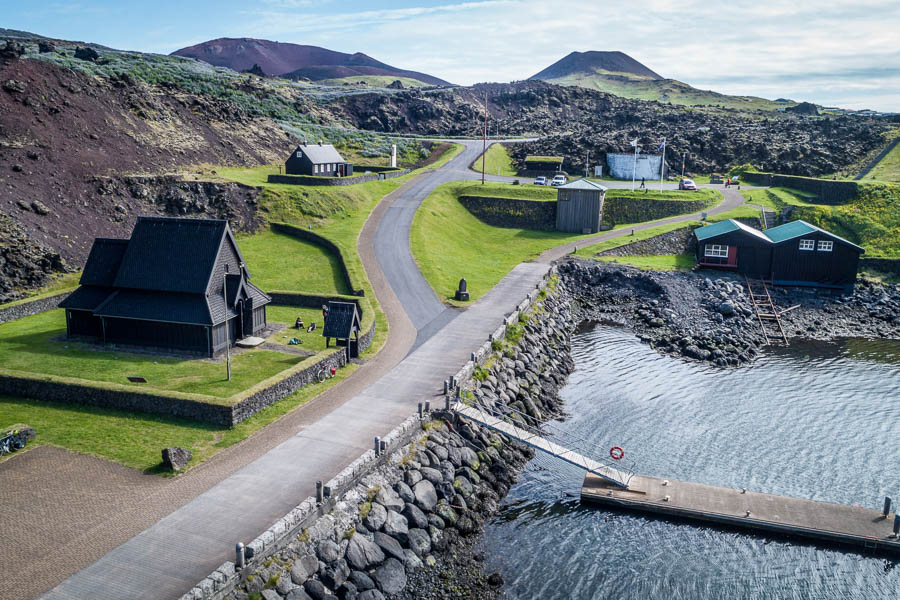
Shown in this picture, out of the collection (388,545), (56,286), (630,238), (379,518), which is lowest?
(388,545)

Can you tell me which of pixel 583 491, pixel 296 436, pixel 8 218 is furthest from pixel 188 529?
pixel 8 218

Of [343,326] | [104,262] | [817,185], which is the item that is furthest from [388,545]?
[817,185]

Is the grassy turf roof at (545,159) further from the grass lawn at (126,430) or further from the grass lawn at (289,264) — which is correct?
the grass lawn at (126,430)

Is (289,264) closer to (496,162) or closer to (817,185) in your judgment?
(496,162)

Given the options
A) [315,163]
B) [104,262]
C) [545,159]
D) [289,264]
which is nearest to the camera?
[104,262]

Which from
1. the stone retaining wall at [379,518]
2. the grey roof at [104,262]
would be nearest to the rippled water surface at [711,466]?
the stone retaining wall at [379,518]

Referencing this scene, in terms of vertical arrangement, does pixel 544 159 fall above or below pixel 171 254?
above
